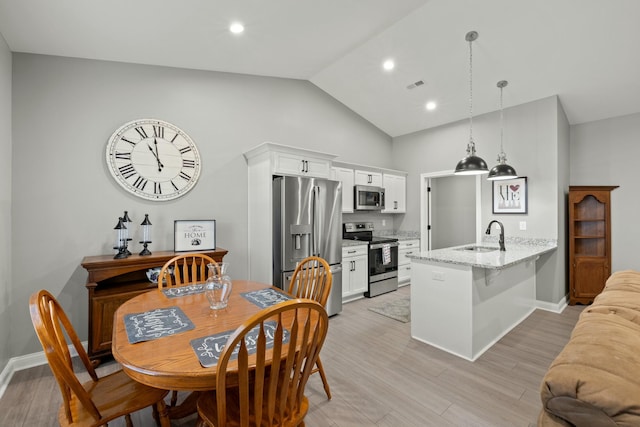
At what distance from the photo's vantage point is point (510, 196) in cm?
425

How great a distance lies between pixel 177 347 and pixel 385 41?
364cm

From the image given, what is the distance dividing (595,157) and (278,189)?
471cm

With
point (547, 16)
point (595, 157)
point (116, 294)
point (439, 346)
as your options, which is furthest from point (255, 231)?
point (595, 157)

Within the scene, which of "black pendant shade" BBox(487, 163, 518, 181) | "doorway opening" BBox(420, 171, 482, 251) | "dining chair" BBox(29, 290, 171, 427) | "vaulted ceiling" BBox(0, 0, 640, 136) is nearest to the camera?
"dining chair" BBox(29, 290, 171, 427)

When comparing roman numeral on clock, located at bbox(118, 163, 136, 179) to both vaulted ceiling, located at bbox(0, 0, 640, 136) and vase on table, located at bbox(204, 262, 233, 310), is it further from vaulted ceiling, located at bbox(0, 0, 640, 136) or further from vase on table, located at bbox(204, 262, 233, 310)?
vase on table, located at bbox(204, 262, 233, 310)

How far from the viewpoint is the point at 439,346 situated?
113 inches

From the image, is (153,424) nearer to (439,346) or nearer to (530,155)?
(439,346)

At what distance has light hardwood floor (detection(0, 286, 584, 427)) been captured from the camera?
75.9 inches

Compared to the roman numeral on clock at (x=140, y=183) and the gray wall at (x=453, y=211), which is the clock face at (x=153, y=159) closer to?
the roman numeral on clock at (x=140, y=183)

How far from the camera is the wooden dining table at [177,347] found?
1.08 m

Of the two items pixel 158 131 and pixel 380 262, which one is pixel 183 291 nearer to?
pixel 158 131

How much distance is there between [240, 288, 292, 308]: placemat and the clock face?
6.04 feet

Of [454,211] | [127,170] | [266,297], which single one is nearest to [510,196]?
[454,211]

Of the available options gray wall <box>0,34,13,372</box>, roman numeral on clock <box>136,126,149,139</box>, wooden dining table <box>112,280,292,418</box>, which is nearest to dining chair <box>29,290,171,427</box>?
wooden dining table <box>112,280,292,418</box>
